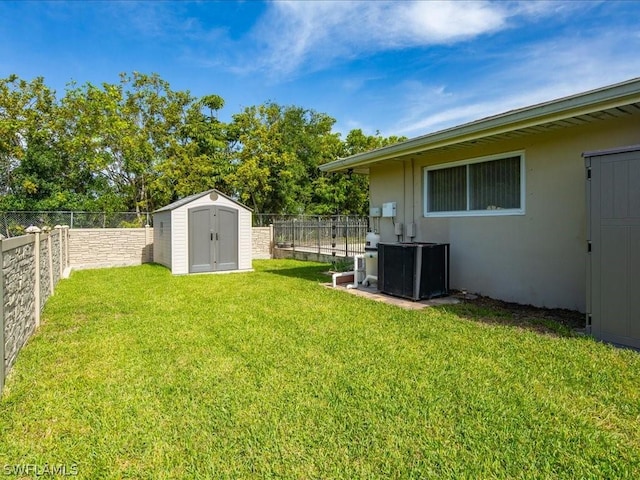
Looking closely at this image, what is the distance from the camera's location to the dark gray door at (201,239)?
10289 millimetres

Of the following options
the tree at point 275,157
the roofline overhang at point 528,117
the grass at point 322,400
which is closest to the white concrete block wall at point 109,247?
the tree at point 275,157

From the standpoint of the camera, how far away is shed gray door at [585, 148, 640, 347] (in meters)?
3.78

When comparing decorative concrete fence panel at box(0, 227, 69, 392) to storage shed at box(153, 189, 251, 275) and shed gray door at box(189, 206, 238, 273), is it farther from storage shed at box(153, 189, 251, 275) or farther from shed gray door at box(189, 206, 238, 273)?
shed gray door at box(189, 206, 238, 273)

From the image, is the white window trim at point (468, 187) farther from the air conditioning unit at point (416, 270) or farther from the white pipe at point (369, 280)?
the white pipe at point (369, 280)

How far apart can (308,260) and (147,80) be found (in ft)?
49.3

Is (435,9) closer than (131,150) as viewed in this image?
Yes

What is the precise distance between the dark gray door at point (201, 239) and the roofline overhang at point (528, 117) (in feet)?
17.7

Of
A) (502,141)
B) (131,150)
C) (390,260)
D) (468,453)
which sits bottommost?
(468,453)

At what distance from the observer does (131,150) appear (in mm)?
18547

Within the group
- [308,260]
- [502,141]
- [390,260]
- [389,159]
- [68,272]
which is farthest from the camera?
[308,260]

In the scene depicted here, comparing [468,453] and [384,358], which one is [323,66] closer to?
[384,358]

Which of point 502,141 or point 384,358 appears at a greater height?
point 502,141

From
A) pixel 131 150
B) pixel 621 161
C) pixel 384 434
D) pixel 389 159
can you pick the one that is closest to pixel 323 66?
pixel 389 159

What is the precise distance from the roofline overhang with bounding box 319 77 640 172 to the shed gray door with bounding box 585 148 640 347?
0.63 meters
